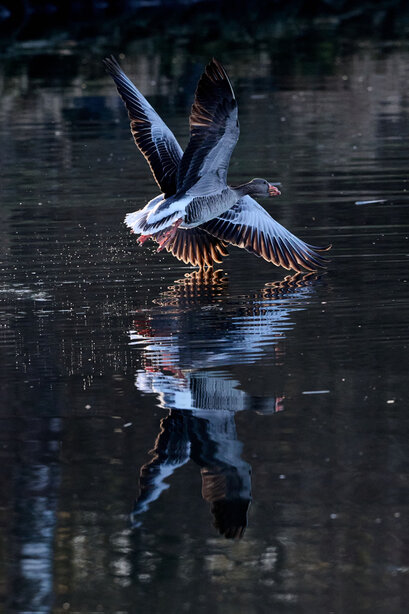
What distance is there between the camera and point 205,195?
11.1 metres

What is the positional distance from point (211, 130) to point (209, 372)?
286 centimetres

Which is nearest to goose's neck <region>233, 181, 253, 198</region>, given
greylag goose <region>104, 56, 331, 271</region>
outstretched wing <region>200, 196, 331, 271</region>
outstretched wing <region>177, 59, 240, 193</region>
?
greylag goose <region>104, 56, 331, 271</region>

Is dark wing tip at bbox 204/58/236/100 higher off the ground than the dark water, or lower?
higher

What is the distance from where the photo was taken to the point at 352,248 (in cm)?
1192

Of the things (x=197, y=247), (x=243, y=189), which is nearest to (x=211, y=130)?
(x=243, y=189)

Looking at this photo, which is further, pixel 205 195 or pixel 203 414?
pixel 205 195

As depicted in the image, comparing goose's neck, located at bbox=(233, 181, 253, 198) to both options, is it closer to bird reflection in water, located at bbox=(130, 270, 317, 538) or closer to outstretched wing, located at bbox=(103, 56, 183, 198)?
outstretched wing, located at bbox=(103, 56, 183, 198)

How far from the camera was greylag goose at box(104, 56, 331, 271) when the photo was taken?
10.2 m

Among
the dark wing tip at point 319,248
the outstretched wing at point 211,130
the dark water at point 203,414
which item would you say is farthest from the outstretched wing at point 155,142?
the dark wing tip at point 319,248

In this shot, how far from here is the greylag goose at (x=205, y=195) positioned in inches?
403

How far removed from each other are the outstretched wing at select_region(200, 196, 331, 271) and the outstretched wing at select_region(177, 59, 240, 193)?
718 mm

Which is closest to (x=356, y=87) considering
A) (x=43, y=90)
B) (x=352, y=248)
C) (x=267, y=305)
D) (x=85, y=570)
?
(x=43, y=90)

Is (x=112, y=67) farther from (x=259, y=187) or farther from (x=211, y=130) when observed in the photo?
(x=211, y=130)

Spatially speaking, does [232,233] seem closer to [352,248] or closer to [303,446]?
[352,248]
